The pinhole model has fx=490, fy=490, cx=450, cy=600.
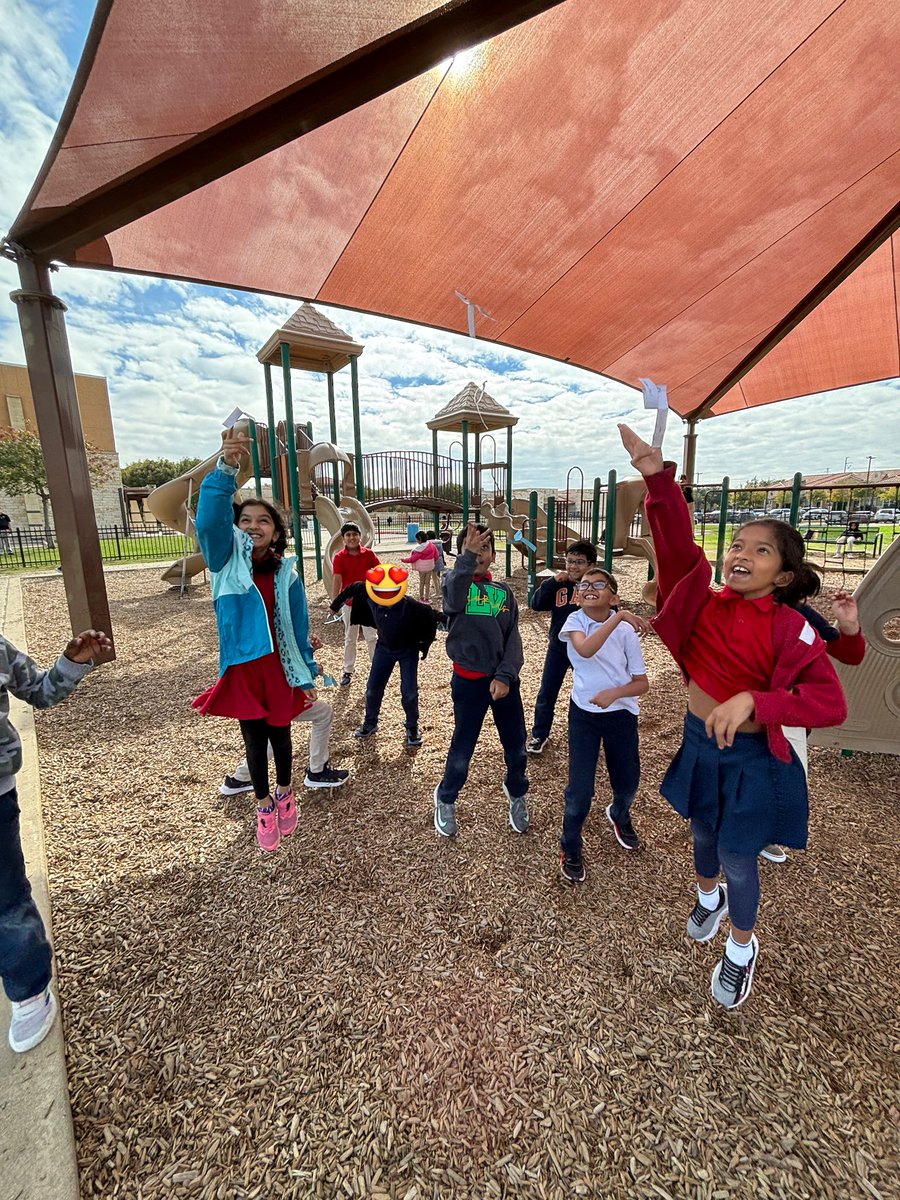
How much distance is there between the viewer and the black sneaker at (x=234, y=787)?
10.8 feet

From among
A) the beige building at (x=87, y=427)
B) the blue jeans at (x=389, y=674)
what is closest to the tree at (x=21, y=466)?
the beige building at (x=87, y=427)

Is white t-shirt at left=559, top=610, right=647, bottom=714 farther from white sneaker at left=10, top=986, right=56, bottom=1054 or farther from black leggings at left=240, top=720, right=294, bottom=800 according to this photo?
white sneaker at left=10, top=986, right=56, bottom=1054

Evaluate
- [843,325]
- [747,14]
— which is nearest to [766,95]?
[747,14]

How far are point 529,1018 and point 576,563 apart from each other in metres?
2.29

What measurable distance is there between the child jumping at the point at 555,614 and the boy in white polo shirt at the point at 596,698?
23 cm

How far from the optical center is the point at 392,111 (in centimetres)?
357

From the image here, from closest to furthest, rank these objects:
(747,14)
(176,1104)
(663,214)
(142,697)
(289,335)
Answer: (176,1104) → (747,14) → (663,214) → (142,697) → (289,335)

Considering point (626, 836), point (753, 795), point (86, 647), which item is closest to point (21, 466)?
point (86, 647)

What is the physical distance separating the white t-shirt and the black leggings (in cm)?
156

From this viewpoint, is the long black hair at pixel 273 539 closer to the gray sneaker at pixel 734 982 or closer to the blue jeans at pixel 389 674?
the blue jeans at pixel 389 674

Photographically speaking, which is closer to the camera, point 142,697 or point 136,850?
point 136,850

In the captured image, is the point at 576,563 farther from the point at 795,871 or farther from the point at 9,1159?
the point at 9,1159

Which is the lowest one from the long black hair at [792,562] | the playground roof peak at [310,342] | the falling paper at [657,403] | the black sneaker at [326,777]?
the black sneaker at [326,777]

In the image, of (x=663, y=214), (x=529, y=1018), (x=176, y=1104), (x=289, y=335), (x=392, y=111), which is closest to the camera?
(x=176, y=1104)
